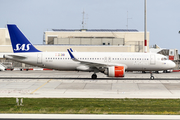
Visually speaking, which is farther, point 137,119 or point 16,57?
point 16,57

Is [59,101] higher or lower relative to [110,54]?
lower

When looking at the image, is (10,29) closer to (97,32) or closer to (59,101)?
(59,101)

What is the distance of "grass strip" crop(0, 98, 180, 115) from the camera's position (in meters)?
18.4

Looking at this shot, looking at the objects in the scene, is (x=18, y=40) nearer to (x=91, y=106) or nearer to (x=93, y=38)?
(x=91, y=106)

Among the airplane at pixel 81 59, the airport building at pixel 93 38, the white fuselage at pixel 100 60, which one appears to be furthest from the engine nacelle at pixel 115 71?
the airport building at pixel 93 38

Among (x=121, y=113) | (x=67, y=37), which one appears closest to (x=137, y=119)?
(x=121, y=113)

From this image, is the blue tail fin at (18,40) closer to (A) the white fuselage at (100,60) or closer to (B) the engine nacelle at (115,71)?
(A) the white fuselage at (100,60)

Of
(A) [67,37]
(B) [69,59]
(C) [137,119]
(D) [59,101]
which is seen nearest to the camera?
(C) [137,119]

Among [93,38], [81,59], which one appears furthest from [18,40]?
[93,38]

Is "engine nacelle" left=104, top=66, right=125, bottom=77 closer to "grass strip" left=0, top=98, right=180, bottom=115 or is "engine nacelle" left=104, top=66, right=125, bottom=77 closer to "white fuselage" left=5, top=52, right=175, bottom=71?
"white fuselage" left=5, top=52, right=175, bottom=71

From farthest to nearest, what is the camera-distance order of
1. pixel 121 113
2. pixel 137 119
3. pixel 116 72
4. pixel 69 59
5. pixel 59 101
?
1. pixel 69 59
2. pixel 116 72
3. pixel 59 101
4. pixel 121 113
5. pixel 137 119

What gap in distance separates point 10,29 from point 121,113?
93.7 feet

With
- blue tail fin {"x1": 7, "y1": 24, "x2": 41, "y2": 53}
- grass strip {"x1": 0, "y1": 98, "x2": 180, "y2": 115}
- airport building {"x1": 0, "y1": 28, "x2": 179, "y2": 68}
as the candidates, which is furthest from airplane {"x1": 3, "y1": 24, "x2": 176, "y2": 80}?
airport building {"x1": 0, "y1": 28, "x2": 179, "y2": 68}

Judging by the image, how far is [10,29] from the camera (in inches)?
1649
